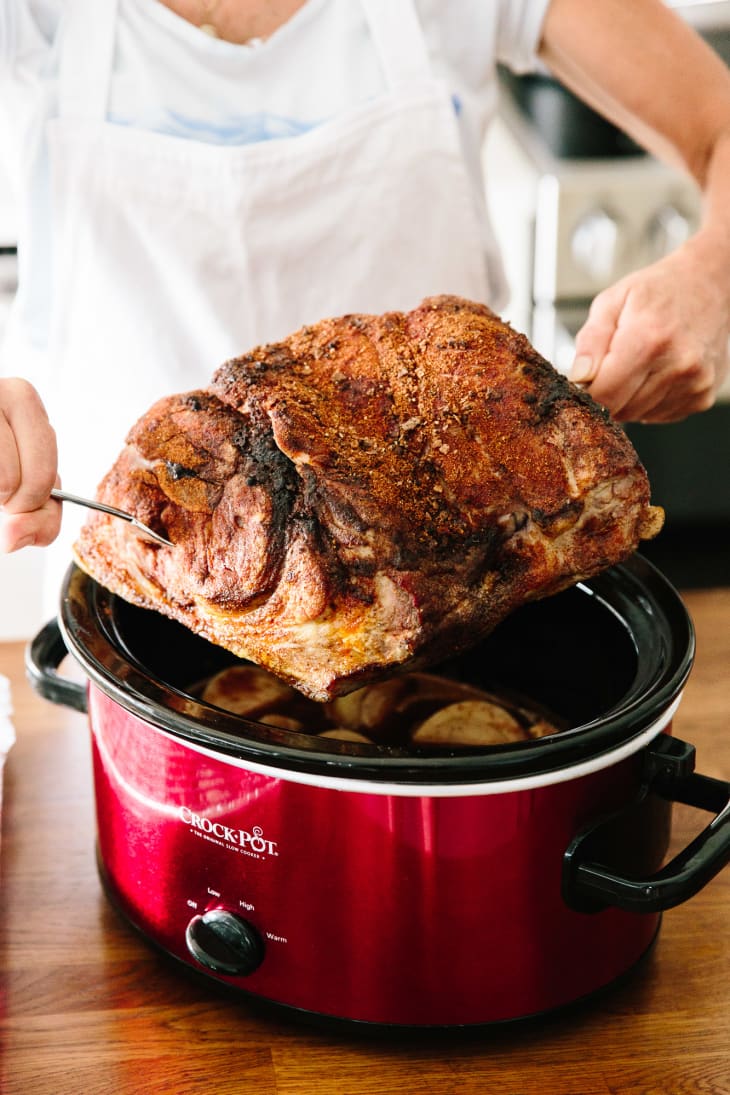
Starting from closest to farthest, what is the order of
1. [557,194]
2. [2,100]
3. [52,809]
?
[52,809] < [2,100] < [557,194]

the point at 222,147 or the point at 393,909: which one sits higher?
the point at 222,147

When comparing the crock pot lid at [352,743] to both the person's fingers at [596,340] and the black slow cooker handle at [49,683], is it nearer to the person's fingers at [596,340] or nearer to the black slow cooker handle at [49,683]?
the black slow cooker handle at [49,683]

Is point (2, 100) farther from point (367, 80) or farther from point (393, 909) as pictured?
point (393, 909)

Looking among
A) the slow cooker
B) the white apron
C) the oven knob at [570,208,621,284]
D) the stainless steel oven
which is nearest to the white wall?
the white apron

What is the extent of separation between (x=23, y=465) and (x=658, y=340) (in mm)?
587

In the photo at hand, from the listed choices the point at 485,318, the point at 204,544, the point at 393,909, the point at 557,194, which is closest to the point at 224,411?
the point at 204,544

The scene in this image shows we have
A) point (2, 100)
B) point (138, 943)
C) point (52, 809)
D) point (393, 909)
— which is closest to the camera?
point (393, 909)

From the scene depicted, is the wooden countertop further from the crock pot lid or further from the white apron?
the white apron

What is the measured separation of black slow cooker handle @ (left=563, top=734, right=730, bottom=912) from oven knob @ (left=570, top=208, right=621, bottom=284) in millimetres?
1579

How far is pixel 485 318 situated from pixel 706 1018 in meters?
0.57

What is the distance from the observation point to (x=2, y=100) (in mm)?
1237

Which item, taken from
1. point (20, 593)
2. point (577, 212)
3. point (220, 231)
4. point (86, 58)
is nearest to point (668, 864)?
point (220, 231)

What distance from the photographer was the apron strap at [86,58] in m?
1.19

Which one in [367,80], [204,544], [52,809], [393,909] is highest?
[367,80]
